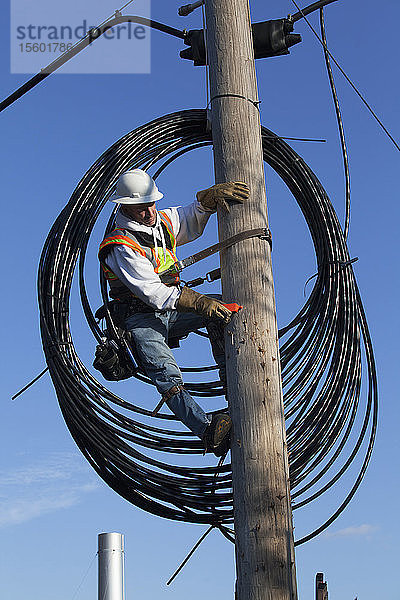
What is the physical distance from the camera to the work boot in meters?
4.16

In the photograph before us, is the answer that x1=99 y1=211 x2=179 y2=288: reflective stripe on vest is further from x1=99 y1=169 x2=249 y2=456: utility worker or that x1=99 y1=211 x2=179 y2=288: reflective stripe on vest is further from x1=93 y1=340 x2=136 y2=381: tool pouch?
x1=93 y1=340 x2=136 y2=381: tool pouch

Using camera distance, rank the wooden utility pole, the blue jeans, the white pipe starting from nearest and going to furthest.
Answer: the wooden utility pole, the blue jeans, the white pipe

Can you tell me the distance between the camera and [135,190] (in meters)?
4.87

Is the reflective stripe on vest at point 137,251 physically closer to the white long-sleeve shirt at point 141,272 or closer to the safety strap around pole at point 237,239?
the white long-sleeve shirt at point 141,272

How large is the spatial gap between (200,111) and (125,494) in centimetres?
259

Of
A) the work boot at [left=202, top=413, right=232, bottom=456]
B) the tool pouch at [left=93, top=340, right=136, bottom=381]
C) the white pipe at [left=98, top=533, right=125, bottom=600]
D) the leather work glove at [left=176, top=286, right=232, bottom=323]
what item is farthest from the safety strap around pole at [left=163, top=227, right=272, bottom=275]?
the white pipe at [left=98, top=533, right=125, bottom=600]

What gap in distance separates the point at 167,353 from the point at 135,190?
97 cm

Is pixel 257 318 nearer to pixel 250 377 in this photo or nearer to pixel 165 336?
pixel 250 377

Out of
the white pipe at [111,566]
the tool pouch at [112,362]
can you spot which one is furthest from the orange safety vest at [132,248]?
the white pipe at [111,566]

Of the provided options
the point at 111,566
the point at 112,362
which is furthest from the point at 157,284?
the point at 111,566

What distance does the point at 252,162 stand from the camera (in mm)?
4703

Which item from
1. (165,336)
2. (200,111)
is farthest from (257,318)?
(200,111)

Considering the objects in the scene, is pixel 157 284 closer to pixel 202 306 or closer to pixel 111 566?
pixel 202 306

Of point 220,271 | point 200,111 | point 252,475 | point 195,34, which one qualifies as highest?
point 195,34
